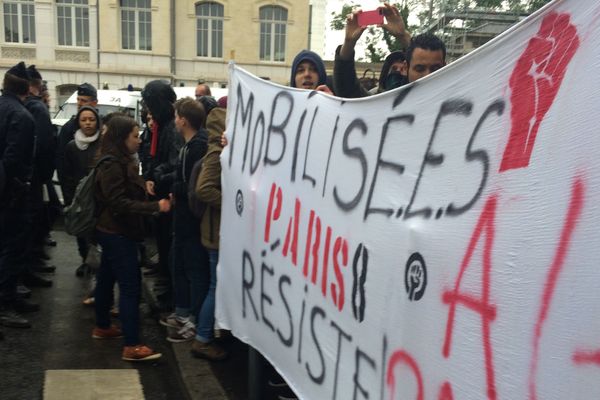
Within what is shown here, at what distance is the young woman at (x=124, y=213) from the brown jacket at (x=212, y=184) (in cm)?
34

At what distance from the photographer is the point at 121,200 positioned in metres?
3.76

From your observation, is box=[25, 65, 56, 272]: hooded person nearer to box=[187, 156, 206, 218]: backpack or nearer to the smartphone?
box=[187, 156, 206, 218]: backpack

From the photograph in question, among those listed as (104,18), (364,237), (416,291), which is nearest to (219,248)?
(364,237)

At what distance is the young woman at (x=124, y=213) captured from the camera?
3781mm

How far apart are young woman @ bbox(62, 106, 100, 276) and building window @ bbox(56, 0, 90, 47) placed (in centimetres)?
2422

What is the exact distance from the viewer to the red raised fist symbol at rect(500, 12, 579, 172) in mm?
1299

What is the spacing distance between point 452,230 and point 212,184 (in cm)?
223

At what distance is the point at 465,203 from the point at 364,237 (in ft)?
1.68

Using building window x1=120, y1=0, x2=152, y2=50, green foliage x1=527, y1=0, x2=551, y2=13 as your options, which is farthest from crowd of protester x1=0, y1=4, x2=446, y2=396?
building window x1=120, y1=0, x2=152, y2=50

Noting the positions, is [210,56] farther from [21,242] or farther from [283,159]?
[283,159]

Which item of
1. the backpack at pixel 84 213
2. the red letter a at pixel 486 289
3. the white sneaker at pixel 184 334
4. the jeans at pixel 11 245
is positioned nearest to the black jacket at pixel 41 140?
the jeans at pixel 11 245

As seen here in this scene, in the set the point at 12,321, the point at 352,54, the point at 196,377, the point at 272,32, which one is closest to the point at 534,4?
the point at 352,54

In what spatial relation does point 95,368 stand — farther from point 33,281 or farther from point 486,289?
point 486,289

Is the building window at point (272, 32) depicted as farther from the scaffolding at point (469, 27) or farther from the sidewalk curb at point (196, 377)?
the sidewalk curb at point (196, 377)
